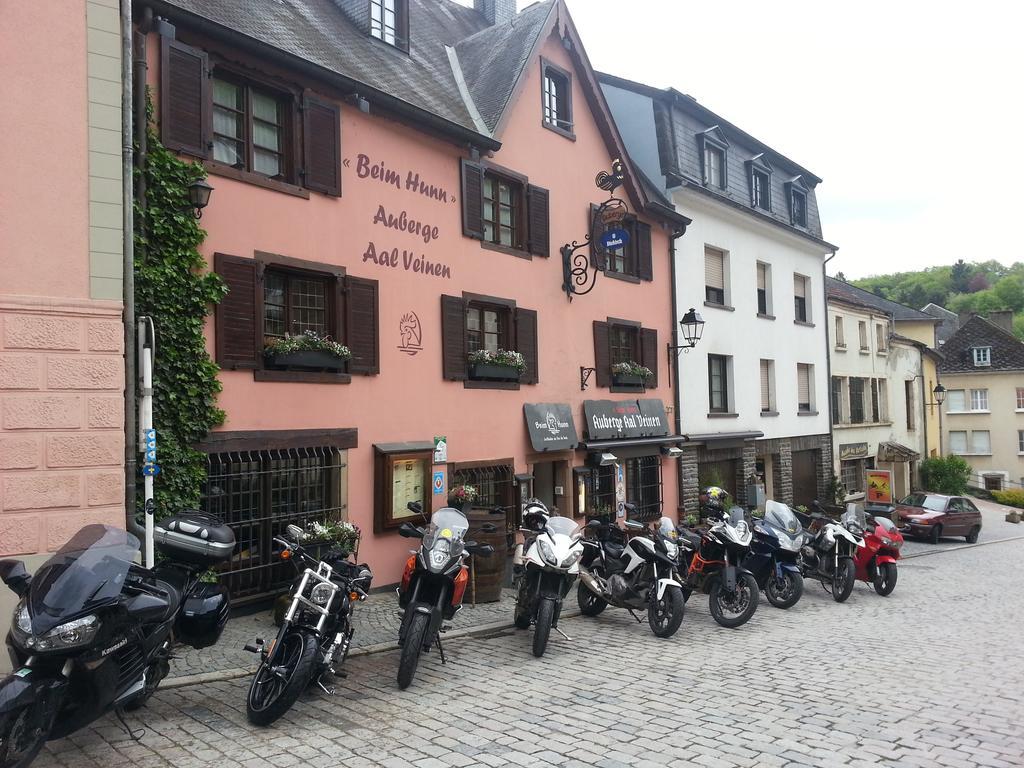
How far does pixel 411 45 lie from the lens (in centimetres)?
1454

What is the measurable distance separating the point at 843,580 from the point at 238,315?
350 inches

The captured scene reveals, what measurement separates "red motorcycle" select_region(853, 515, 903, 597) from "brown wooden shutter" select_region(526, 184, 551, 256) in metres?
7.03

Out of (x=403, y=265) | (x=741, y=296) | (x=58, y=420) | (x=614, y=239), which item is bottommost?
(x=58, y=420)

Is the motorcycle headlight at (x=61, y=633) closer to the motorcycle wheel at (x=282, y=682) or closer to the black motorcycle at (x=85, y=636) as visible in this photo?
the black motorcycle at (x=85, y=636)

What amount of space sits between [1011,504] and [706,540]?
37489mm

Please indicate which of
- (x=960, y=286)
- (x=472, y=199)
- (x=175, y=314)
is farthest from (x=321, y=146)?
(x=960, y=286)

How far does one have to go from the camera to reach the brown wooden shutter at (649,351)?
55.9 feet

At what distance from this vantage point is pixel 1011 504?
4000cm

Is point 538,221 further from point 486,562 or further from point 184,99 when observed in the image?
point 184,99

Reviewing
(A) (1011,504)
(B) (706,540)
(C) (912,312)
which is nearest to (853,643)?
(B) (706,540)

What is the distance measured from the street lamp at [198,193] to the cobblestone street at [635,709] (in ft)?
16.4

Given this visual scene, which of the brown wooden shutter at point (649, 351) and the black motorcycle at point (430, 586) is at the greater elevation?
the brown wooden shutter at point (649, 351)

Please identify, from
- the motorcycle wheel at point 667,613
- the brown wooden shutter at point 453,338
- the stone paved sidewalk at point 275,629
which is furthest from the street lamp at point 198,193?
the motorcycle wheel at point 667,613

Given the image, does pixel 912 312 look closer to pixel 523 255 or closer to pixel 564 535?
pixel 523 255
